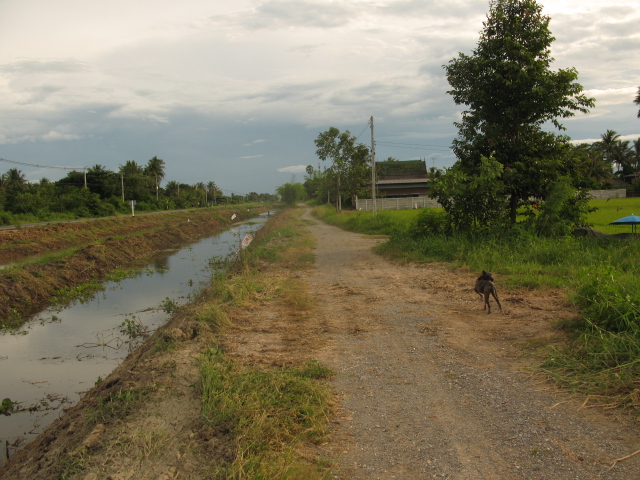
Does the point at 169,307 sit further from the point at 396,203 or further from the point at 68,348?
the point at 396,203

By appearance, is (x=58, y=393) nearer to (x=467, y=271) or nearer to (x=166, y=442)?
(x=166, y=442)

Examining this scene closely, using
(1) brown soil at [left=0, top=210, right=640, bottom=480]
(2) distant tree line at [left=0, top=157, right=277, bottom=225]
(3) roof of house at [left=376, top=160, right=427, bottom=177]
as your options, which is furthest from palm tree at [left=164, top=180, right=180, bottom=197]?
(1) brown soil at [left=0, top=210, right=640, bottom=480]

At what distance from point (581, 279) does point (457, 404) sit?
411 centimetres

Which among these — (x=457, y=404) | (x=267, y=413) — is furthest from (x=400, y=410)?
(x=267, y=413)

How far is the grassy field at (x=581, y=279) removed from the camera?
4.68 m

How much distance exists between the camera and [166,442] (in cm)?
385

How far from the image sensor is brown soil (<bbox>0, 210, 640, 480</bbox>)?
344cm

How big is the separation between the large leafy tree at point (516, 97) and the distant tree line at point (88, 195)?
32.8 m

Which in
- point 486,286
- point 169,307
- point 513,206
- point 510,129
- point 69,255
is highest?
point 510,129

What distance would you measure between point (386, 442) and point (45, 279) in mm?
15075

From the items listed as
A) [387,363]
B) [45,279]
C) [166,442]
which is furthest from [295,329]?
[45,279]

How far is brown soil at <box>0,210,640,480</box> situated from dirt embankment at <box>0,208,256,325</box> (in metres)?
8.90

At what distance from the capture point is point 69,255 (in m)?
20.0

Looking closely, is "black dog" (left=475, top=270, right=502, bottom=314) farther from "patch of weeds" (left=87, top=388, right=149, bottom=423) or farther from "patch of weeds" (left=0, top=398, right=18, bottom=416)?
"patch of weeds" (left=0, top=398, right=18, bottom=416)
